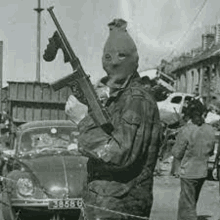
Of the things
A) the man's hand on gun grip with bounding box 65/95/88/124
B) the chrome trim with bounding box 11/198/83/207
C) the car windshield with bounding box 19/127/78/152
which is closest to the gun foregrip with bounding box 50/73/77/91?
the chrome trim with bounding box 11/198/83/207

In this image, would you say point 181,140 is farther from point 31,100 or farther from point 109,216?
point 31,100

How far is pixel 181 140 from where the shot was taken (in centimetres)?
1003

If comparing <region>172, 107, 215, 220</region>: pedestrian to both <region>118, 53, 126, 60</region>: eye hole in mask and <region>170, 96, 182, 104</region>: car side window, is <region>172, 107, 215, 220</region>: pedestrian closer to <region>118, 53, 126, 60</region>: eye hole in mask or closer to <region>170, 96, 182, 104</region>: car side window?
<region>118, 53, 126, 60</region>: eye hole in mask

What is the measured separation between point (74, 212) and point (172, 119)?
26596 mm

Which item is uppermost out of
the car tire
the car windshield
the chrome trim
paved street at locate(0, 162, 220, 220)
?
the car windshield

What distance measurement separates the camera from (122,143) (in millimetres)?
3600

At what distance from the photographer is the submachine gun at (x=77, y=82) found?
369 centimetres

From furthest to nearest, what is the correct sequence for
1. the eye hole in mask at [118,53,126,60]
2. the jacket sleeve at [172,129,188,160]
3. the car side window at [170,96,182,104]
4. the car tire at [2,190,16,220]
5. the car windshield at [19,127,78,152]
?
1. the car side window at [170,96,182,104]
2. the car windshield at [19,127,78,152]
3. the jacket sleeve at [172,129,188,160]
4. the car tire at [2,190,16,220]
5. the eye hole in mask at [118,53,126,60]

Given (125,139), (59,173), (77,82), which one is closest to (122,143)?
(125,139)

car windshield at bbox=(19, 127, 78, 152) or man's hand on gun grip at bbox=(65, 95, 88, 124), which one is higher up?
man's hand on gun grip at bbox=(65, 95, 88, 124)

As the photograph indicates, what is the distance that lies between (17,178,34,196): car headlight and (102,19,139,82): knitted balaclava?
230 inches

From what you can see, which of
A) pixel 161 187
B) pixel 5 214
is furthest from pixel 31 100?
pixel 5 214

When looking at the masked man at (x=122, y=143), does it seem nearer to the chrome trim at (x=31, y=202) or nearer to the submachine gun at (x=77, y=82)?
the submachine gun at (x=77, y=82)

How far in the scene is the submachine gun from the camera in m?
3.69
